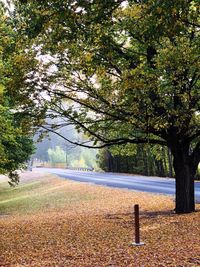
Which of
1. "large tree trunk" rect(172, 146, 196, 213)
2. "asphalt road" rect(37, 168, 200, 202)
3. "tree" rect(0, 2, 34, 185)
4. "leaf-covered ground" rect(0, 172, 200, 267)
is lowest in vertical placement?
"leaf-covered ground" rect(0, 172, 200, 267)

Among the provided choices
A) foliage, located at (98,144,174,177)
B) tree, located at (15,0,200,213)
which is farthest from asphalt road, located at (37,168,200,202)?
tree, located at (15,0,200,213)

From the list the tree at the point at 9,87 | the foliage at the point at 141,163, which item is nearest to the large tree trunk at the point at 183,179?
the tree at the point at 9,87

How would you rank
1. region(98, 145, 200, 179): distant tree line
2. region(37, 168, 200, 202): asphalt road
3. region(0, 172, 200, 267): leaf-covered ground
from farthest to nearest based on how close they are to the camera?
region(98, 145, 200, 179): distant tree line
region(37, 168, 200, 202): asphalt road
region(0, 172, 200, 267): leaf-covered ground

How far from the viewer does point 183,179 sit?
50.3 ft

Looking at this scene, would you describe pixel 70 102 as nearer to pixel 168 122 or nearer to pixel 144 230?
pixel 168 122

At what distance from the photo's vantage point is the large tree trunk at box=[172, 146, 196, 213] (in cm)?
Result: 1530

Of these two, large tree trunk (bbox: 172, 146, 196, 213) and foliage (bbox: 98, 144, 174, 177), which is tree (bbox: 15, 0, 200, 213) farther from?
foliage (bbox: 98, 144, 174, 177)

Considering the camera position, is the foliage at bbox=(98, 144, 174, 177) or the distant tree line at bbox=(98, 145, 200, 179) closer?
the distant tree line at bbox=(98, 145, 200, 179)

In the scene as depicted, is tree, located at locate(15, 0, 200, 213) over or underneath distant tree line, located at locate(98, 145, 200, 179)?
over

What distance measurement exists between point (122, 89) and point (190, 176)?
4.67m

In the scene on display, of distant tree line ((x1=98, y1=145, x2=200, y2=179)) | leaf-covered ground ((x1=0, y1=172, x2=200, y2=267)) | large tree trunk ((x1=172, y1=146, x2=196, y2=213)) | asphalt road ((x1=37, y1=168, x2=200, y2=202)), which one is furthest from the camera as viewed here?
distant tree line ((x1=98, y1=145, x2=200, y2=179))

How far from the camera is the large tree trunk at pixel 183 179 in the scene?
15.3 meters

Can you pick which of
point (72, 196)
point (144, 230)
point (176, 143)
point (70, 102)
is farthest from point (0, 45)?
point (72, 196)

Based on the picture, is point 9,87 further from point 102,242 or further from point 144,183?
point 144,183
